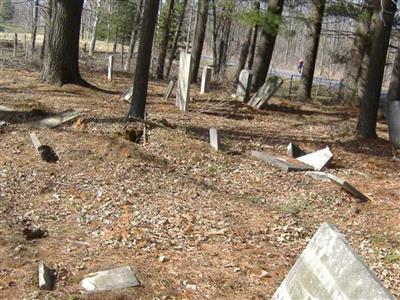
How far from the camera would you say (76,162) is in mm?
7777

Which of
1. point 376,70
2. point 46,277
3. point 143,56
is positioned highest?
point 376,70

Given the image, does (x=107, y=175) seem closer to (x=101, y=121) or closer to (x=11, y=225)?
(x=11, y=225)

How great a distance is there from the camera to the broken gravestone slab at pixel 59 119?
931 centimetres

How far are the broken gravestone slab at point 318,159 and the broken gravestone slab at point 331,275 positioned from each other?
5.23 metres

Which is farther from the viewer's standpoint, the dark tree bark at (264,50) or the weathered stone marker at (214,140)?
the dark tree bark at (264,50)

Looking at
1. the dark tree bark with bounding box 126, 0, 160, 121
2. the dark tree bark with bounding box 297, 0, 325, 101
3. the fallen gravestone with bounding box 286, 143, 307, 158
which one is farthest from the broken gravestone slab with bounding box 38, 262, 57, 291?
the dark tree bark with bounding box 297, 0, 325, 101

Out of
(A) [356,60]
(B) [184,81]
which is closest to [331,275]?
(B) [184,81]

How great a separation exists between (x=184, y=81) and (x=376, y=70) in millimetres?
4099

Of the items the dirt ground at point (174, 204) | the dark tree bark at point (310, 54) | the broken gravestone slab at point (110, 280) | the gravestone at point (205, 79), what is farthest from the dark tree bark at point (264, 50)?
the broken gravestone slab at point (110, 280)

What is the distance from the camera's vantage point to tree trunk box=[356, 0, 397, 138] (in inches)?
408

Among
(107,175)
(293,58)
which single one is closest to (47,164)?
(107,175)

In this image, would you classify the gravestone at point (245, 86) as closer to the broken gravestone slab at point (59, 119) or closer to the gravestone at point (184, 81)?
the gravestone at point (184, 81)

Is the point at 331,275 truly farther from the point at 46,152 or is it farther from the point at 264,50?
the point at 264,50

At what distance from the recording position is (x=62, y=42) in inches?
499
